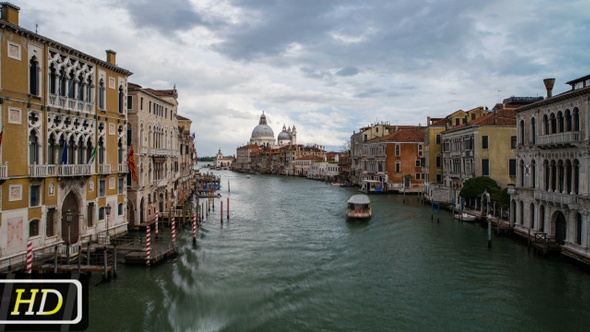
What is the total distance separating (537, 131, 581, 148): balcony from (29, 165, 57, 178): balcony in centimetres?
1985

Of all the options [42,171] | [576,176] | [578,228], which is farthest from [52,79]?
[578,228]

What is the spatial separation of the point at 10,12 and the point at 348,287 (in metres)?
14.8

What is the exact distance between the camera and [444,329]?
38.3 ft

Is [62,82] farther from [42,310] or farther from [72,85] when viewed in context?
[42,310]

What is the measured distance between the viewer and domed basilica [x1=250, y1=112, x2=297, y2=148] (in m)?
158

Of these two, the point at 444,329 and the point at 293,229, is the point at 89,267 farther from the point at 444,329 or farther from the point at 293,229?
the point at 293,229

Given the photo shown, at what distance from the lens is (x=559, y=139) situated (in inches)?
709

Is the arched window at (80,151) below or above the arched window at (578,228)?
above

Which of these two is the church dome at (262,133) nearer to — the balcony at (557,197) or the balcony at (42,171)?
the balcony at (557,197)

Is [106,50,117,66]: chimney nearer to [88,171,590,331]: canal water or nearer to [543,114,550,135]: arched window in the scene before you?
[88,171,590,331]: canal water

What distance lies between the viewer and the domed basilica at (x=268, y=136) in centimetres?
15775

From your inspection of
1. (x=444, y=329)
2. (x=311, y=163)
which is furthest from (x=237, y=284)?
(x=311, y=163)

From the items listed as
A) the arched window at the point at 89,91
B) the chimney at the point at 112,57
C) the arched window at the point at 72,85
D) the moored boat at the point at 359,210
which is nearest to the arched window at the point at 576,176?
the moored boat at the point at 359,210

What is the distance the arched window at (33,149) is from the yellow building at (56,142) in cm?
3
